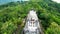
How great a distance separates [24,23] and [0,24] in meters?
1.59

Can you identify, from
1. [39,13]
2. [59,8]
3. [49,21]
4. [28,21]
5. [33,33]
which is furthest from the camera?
[59,8]

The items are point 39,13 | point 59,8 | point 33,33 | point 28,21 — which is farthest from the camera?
point 59,8

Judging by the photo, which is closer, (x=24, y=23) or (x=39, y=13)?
(x=24, y=23)

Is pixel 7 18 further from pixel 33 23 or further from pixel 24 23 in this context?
pixel 33 23

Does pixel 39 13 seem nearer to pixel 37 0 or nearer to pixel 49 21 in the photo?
pixel 49 21

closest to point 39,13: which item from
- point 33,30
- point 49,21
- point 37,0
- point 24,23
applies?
point 49,21

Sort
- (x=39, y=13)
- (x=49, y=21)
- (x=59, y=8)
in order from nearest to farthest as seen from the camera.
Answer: (x=49, y=21) < (x=39, y=13) < (x=59, y=8)

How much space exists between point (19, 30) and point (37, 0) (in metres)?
10.4

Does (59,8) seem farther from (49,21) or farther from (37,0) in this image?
(49,21)

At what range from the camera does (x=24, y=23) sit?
16.2 meters

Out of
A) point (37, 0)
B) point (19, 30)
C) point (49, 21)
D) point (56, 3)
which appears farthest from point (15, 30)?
point (56, 3)

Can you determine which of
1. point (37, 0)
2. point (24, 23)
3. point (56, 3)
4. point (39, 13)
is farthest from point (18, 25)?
point (56, 3)

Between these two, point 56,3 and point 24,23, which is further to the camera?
point 56,3

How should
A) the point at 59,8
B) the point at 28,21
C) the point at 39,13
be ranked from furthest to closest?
the point at 59,8 → the point at 39,13 → the point at 28,21
